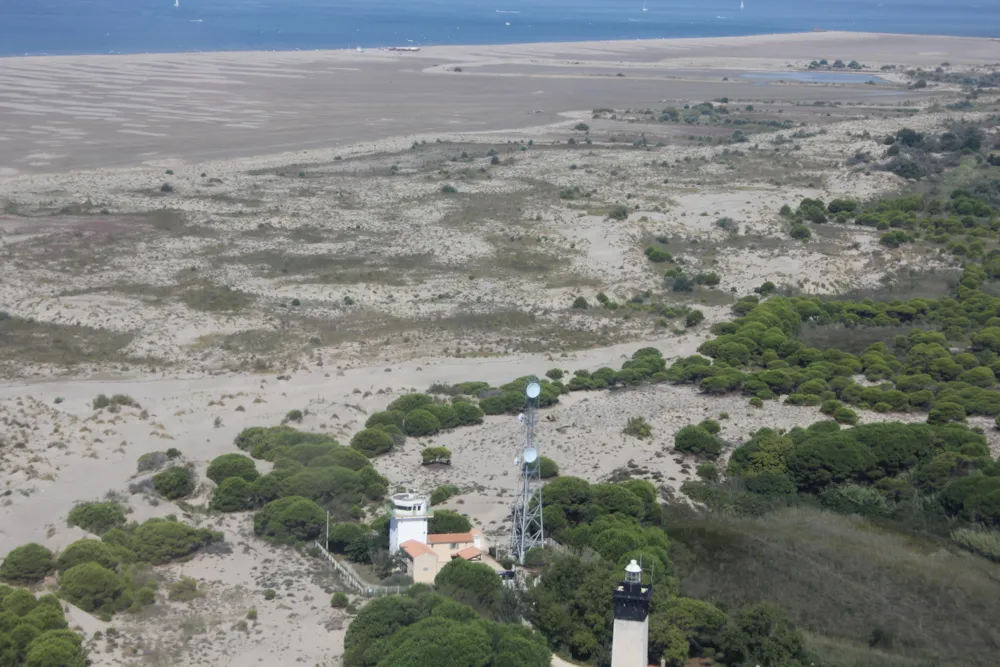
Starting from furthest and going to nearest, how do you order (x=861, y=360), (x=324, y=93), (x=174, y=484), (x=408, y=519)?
1. (x=324, y=93)
2. (x=861, y=360)
3. (x=174, y=484)
4. (x=408, y=519)

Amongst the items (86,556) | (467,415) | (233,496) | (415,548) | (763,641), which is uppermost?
(86,556)

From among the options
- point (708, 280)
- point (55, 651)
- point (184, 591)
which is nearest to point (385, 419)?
point (184, 591)

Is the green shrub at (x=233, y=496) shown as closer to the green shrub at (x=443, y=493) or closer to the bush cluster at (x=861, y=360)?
the green shrub at (x=443, y=493)

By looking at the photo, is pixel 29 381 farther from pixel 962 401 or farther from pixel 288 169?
pixel 288 169

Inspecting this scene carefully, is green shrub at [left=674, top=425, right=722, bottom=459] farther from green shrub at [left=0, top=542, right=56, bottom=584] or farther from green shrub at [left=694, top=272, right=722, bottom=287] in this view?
green shrub at [left=694, top=272, right=722, bottom=287]

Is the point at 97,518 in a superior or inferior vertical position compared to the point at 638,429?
superior

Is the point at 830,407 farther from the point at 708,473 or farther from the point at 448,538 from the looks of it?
the point at 448,538

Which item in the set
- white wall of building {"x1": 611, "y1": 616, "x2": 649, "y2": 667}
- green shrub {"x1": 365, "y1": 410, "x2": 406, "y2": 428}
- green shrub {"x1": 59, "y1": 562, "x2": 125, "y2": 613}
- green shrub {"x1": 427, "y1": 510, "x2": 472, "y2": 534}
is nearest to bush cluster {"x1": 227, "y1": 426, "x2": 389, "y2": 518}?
green shrub {"x1": 427, "y1": 510, "x2": 472, "y2": 534}
